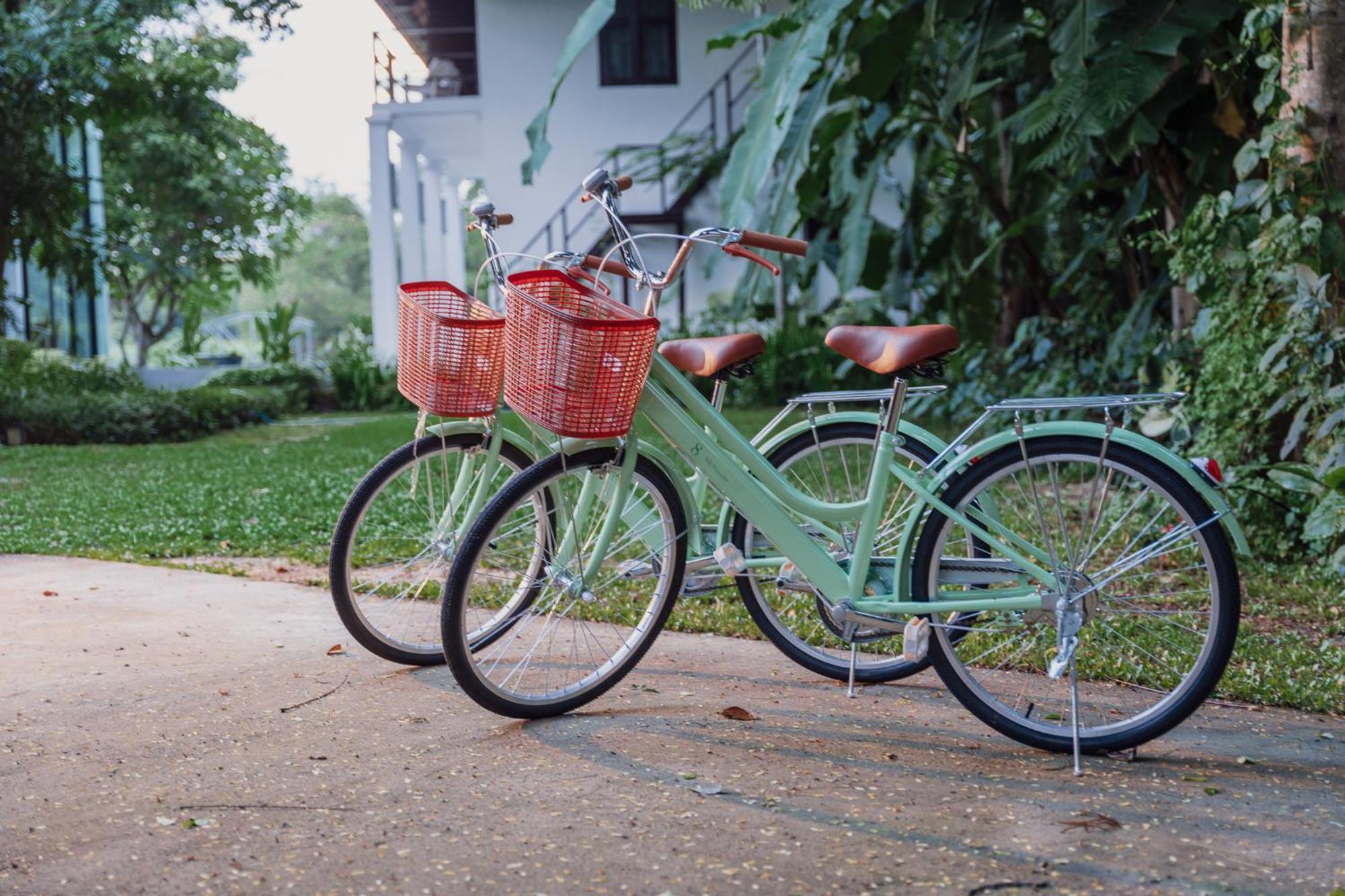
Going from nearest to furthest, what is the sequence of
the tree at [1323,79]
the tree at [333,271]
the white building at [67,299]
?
1. the tree at [1323,79]
2. the white building at [67,299]
3. the tree at [333,271]

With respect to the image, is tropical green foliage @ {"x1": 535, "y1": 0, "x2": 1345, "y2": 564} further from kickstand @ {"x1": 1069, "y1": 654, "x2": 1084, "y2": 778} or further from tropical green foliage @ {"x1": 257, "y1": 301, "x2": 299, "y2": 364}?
tropical green foliage @ {"x1": 257, "y1": 301, "x2": 299, "y2": 364}

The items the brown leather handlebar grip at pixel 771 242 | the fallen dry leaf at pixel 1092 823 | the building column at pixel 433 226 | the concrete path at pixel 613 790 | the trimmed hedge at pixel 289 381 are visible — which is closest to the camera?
the concrete path at pixel 613 790

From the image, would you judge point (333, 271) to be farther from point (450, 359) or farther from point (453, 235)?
point (450, 359)

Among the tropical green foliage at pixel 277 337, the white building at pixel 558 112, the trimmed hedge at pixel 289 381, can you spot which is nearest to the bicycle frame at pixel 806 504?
the trimmed hedge at pixel 289 381

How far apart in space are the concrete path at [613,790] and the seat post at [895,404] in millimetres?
745

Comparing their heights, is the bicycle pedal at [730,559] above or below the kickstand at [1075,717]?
above

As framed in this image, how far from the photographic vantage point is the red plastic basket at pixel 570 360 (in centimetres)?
299

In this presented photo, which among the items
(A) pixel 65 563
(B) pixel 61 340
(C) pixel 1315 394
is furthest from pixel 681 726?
(B) pixel 61 340

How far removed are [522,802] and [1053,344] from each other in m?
6.75

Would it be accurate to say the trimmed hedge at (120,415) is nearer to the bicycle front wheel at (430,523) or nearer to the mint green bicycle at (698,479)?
the bicycle front wheel at (430,523)

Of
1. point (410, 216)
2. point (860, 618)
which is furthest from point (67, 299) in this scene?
point (860, 618)

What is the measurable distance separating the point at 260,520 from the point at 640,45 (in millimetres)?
13422

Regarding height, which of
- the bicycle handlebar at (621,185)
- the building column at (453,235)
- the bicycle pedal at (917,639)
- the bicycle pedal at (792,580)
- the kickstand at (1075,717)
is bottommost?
the kickstand at (1075,717)

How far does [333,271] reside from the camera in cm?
4975
